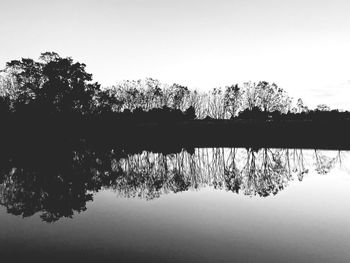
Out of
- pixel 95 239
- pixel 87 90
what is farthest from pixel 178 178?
pixel 87 90

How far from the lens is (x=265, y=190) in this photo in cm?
2139

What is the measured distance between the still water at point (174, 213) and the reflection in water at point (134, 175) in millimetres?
77

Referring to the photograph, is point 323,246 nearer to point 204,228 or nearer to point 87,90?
point 204,228

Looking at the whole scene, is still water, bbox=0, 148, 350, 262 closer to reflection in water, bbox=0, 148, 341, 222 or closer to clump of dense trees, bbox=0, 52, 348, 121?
reflection in water, bbox=0, 148, 341, 222

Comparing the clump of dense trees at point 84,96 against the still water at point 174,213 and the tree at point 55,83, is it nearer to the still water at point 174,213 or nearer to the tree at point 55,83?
the tree at point 55,83

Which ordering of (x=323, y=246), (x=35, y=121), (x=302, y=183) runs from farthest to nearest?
(x=35, y=121) → (x=302, y=183) → (x=323, y=246)

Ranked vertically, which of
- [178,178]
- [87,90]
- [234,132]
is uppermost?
[87,90]

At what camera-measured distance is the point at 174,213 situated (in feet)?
51.8

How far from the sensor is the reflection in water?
18422 mm

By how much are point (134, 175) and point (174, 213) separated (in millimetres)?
10462

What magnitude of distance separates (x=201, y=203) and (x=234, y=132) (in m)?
61.0

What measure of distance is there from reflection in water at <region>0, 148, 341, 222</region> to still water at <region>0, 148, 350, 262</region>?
8 cm

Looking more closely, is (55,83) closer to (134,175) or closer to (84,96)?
(84,96)

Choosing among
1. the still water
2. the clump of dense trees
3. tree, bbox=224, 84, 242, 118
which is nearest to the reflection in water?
the still water
